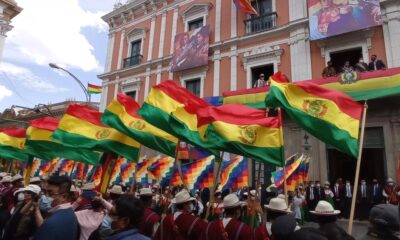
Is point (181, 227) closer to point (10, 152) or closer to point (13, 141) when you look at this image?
point (13, 141)

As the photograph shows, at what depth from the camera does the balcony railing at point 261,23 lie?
51.2ft

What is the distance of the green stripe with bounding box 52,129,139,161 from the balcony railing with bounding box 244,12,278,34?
10.8m

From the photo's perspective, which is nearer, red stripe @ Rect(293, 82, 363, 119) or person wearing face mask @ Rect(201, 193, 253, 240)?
person wearing face mask @ Rect(201, 193, 253, 240)

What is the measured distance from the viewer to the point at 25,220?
11.8 feet

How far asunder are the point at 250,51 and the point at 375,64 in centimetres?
590

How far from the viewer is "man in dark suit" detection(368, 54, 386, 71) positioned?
11508 mm

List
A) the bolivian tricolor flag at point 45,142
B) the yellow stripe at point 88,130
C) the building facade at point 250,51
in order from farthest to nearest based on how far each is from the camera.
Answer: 1. the building facade at point 250,51
2. the bolivian tricolor flag at point 45,142
3. the yellow stripe at point 88,130

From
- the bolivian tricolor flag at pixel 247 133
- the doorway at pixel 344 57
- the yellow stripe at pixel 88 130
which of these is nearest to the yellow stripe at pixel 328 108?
the bolivian tricolor flag at pixel 247 133

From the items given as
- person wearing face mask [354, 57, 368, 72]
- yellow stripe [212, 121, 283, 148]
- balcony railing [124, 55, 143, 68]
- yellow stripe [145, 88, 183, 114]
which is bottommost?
yellow stripe [212, 121, 283, 148]

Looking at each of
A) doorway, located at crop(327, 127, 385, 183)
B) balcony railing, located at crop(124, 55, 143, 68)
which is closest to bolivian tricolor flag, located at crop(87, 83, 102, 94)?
balcony railing, located at crop(124, 55, 143, 68)

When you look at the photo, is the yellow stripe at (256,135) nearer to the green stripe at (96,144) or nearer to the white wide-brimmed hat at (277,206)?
the white wide-brimmed hat at (277,206)

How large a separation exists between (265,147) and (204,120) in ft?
4.09

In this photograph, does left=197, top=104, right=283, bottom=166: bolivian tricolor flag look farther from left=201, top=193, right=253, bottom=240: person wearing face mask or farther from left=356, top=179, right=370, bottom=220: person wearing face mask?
left=356, top=179, right=370, bottom=220: person wearing face mask

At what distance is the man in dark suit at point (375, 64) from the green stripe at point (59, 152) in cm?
989
